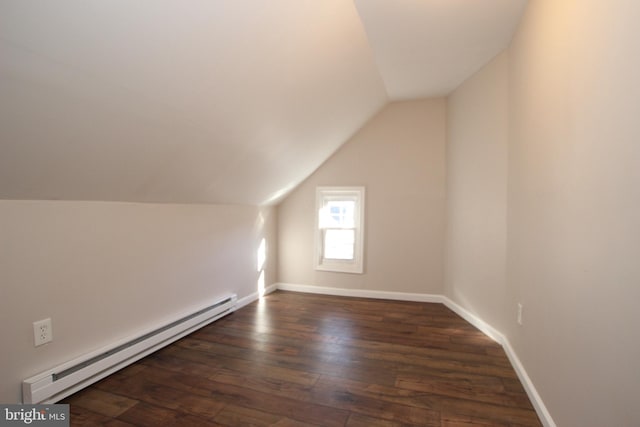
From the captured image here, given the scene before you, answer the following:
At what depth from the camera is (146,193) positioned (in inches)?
89.4

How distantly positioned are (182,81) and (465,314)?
3.26 metres

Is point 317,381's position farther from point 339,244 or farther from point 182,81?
point 339,244

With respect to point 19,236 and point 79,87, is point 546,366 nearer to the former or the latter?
point 79,87

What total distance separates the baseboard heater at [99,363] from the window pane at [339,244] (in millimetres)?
1861

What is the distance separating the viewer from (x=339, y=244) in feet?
13.9

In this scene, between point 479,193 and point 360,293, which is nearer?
point 479,193

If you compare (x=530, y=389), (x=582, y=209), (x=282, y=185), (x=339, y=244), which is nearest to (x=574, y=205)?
(x=582, y=209)

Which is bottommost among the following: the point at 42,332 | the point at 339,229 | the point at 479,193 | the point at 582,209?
the point at 42,332

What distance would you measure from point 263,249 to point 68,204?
2.37m

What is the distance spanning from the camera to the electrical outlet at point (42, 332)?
5.58 ft

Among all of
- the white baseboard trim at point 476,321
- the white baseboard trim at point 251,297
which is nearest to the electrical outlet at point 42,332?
the white baseboard trim at point 251,297

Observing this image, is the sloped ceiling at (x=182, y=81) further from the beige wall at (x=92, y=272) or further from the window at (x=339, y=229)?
the window at (x=339, y=229)

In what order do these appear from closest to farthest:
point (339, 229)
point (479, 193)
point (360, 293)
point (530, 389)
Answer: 1. point (530, 389)
2. point (479, 193)
3. point (360, 293)
4. point (339, 229)

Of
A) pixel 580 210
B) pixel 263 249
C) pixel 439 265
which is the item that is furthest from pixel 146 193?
pixel 439 265
